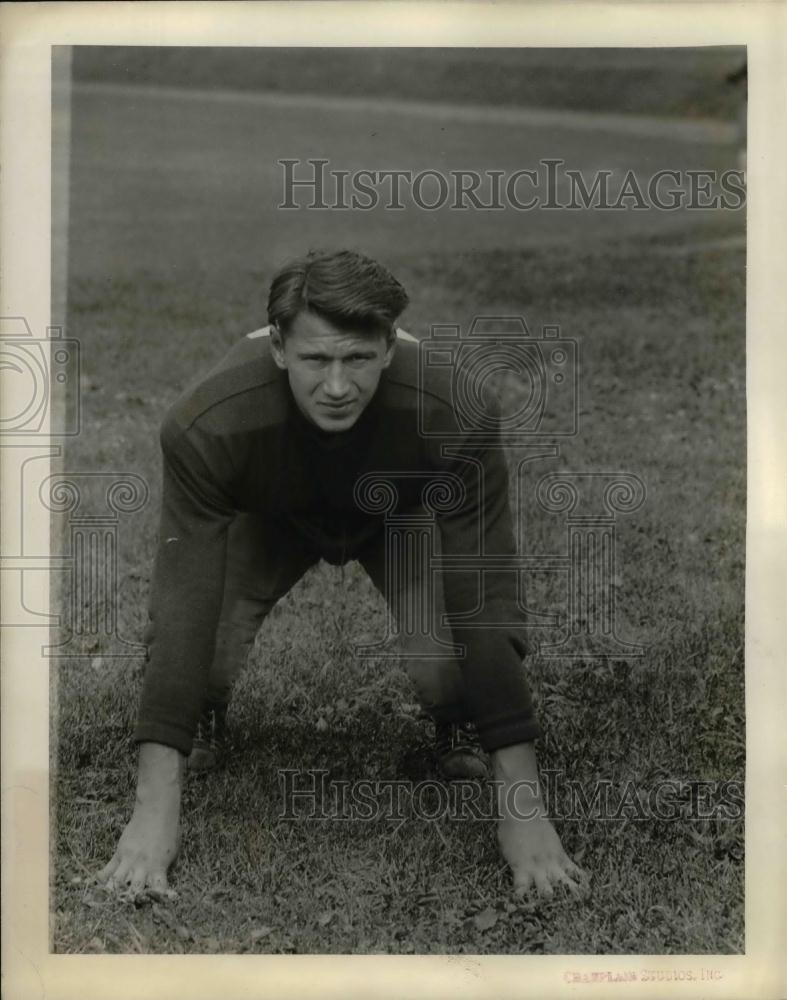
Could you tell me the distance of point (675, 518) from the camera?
4496 mm

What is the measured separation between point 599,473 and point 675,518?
304 millimetres

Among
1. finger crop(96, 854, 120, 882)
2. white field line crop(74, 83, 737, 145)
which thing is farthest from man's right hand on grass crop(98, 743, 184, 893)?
white field line crop(74, 83, 737, 145)

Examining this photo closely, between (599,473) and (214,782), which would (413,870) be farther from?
(599,473)

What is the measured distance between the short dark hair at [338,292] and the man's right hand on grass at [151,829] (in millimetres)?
1262

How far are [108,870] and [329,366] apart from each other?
1561 millimetres

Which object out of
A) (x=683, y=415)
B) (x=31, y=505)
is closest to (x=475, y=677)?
(x=31, y=505)

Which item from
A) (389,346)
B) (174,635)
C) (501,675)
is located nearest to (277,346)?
(389,346)

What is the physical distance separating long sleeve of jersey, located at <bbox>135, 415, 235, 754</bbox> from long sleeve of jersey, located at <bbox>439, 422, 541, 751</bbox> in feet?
2.24

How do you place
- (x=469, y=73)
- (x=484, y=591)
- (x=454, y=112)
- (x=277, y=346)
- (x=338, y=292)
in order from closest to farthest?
(x=338, y=292), (x=277, y=346), (x=484, y=591), (x=469, y=73), (x=454, y=112)

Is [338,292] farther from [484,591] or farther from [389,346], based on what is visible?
[484,591]

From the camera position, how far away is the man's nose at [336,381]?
3.59 meters

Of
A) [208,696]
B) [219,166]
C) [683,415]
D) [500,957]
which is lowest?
[500,957]

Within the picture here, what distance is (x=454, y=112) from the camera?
15.2ft

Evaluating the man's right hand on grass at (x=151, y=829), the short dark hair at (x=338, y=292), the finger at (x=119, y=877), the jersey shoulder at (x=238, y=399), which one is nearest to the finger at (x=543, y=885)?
the man's right hand on grass at (x=151, y=829)
